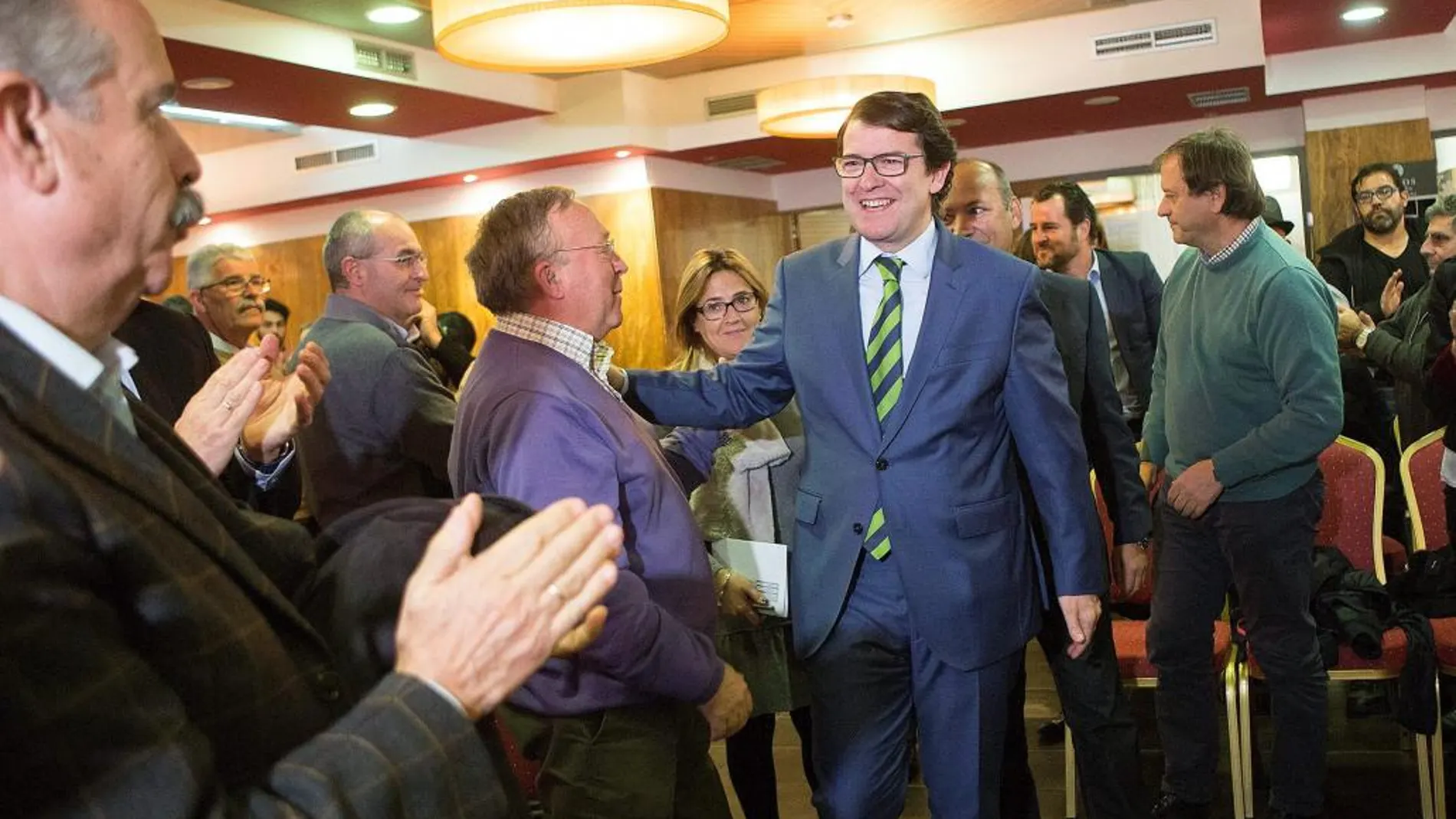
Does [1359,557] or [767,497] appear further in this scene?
[1359,557]

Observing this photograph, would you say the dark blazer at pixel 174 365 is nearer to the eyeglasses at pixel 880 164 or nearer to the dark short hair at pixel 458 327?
the eyeglasses at pixel 880 164

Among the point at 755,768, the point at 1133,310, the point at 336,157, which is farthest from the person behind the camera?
the point at 336,157

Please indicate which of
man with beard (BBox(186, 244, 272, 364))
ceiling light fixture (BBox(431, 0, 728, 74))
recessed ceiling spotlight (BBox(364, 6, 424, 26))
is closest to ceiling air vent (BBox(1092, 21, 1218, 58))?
ceiling light fixture (BBox(431, 0, 728, 74))

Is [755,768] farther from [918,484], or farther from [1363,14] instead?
[1363,14]

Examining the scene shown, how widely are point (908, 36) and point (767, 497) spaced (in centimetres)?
673

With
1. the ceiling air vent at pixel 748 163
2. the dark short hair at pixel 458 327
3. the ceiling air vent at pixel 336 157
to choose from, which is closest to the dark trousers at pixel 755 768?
the dark short hair at pixel 458 327

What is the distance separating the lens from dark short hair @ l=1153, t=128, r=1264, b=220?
330 centimetres

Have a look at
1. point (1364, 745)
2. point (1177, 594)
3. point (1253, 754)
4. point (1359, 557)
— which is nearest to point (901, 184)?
point (1177, 594)

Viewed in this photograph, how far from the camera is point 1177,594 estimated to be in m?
3.41

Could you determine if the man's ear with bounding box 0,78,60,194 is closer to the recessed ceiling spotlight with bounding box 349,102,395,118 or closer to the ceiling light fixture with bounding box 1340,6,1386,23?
the recessed ceiling spotlight with bounding box 349,102,395,118

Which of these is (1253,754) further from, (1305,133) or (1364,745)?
(1305,133)

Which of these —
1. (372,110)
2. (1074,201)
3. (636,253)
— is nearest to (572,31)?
(1074,201)

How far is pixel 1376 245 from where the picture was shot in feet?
21.4

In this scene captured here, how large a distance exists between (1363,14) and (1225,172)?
541cm
